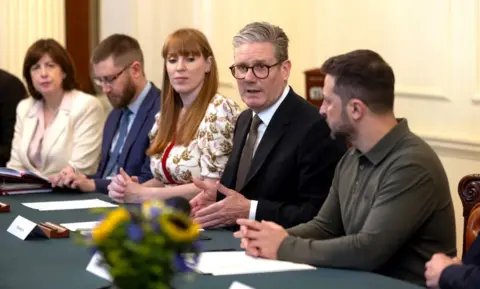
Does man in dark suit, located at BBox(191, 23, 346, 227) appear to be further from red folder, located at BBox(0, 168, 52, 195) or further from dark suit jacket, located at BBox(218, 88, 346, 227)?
red folder, located at BBox(0, 168, 52, 195)

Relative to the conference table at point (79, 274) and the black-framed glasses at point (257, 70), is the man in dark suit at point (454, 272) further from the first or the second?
the black-framed glasses at point (257, 70)

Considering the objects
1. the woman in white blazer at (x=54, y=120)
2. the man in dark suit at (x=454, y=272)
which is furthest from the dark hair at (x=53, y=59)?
the man in dark suit at (x=454, y=272)

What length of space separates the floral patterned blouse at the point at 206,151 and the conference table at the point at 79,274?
0.64m

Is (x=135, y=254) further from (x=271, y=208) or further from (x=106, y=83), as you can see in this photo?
(x=106, y=83)

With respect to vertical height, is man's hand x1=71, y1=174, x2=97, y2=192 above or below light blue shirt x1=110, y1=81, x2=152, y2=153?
below

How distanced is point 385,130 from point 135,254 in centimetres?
139

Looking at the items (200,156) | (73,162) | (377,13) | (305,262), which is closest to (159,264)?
(305,262)

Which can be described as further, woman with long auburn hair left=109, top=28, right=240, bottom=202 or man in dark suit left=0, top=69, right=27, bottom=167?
man in dark suit left=0, top=69, right=27, bottom=167

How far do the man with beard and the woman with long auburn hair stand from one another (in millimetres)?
403

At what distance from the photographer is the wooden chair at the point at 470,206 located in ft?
10.5

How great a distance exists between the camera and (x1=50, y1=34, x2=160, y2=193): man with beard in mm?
4926

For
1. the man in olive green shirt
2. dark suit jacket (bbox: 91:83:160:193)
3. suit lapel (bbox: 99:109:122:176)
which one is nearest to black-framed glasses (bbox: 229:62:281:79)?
the man in olive green shirt

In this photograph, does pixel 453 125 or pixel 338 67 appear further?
pixel 453 125

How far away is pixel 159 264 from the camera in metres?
1.96
